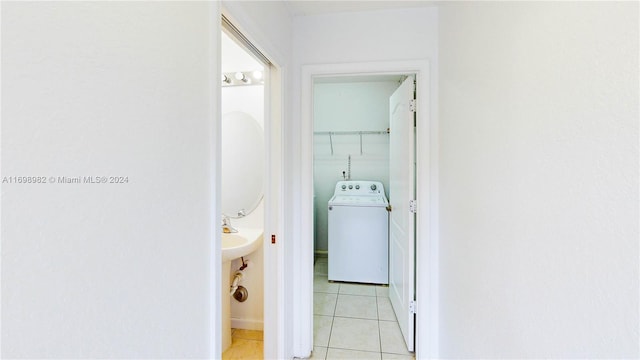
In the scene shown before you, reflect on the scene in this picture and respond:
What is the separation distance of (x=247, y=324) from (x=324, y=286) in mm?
1061

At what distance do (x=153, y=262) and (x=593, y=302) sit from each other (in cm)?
105

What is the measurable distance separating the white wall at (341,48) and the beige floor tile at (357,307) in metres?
0.68

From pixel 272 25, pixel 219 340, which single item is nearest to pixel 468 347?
pixel 219 340

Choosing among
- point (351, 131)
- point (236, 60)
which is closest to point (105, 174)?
point (236, 60)

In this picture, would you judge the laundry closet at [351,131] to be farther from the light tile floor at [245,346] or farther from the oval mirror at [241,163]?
the light tile floor at [245,346]

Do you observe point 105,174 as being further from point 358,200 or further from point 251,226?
point 358,200

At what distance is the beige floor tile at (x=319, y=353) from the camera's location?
193 centimetres

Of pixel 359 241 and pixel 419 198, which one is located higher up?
pixel 419 198

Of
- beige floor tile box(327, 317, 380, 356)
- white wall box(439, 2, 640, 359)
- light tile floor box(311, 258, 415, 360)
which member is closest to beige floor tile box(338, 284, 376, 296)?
light tile floor box(311, 258, 415, 360)

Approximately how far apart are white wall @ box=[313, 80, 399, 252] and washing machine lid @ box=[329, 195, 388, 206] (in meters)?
0.42

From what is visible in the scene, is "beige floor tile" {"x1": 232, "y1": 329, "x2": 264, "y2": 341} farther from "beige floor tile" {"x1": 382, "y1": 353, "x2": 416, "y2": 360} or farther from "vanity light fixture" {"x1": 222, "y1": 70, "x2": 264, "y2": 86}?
"vanity light fixture" {"x1": 222, "y1": 70, "x2": 264, "y2": 86}

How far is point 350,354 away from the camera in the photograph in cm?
195

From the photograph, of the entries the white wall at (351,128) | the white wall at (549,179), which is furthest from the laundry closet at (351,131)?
the white wall at (549,179)

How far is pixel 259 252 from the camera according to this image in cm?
214
